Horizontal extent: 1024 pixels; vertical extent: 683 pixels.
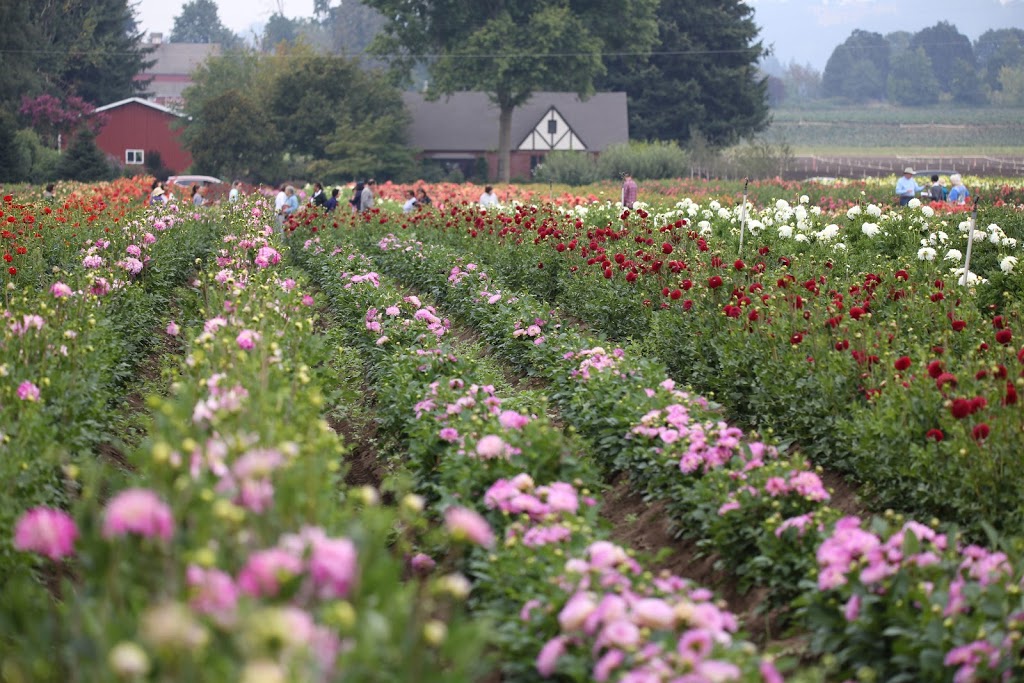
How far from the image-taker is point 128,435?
29.5ft

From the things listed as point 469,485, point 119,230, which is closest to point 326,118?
point 119,230

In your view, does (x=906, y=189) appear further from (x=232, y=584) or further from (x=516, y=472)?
(x=232, y=584)

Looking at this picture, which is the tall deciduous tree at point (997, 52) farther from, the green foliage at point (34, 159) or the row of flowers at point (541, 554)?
the row of flowers at point (541, 554)

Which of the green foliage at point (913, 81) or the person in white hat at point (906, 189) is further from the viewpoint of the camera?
the green foliage at point (913, 81)

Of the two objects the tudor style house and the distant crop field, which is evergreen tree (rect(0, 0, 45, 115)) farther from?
the distant crop field

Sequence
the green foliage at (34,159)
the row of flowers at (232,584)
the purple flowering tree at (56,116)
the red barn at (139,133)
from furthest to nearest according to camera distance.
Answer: the red barn at (139,133), the purple flowering tree at (56,116), the green foliage at (34,159), the row of flowers at (232,584)

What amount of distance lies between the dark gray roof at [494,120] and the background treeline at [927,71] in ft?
206

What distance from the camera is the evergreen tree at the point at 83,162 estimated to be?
42625 millimetres

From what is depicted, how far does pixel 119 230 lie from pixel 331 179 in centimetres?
4119

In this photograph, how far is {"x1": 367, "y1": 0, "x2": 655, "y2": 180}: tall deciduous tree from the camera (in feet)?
178

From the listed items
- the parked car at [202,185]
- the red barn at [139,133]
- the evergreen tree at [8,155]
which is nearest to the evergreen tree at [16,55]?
the red barn at [139,133]

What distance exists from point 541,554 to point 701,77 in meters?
57.6

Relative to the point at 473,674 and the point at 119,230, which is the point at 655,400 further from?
the point at 119,230

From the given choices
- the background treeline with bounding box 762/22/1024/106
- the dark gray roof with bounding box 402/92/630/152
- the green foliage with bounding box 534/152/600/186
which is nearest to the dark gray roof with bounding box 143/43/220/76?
the background treeline with bounding box 762/22/1024/106
